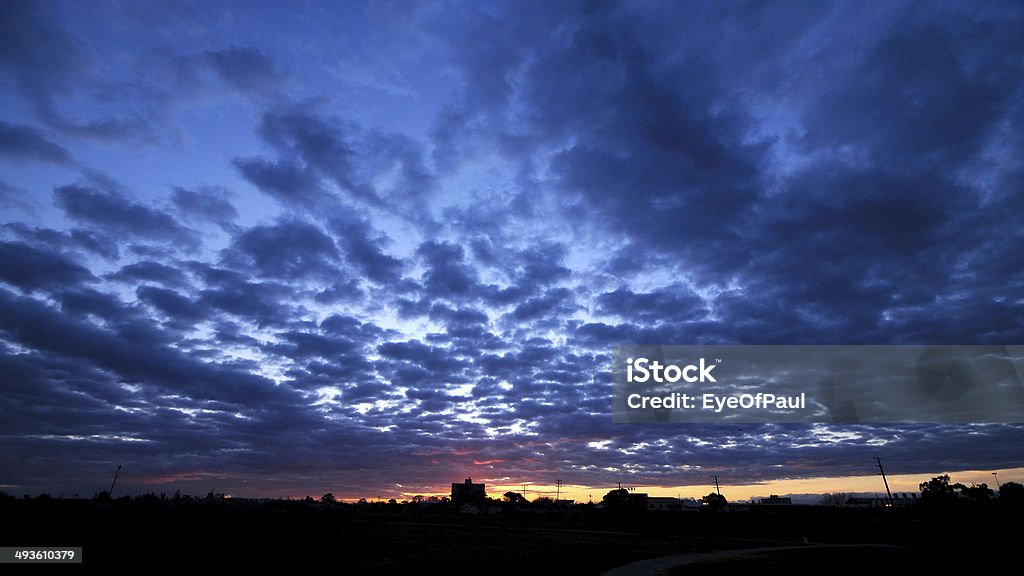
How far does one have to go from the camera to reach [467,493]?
192625 millimetres

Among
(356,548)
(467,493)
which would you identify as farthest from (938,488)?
(467,493)

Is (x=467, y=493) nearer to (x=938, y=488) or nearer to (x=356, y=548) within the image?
(x=938, y=488)

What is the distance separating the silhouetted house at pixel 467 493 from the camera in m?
190

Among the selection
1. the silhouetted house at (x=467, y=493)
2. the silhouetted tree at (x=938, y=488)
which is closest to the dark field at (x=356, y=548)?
the silhouetted tree at (x=938, y=488)

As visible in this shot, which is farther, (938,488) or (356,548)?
(938,488)

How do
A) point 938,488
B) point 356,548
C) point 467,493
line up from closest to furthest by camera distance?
1. point 356,548
2. point 938,488
3. point 467,493

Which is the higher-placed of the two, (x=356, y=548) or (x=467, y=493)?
(x=467, y=493)

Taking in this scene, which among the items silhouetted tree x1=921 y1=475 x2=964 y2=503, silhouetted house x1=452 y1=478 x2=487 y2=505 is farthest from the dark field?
silhouetted house x1=452 y1=478 x2=487 y2=505

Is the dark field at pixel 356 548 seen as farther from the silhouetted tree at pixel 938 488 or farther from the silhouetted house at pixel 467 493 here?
the silhouetted house at pixel 467 493

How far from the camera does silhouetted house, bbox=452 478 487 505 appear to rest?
190488 mm

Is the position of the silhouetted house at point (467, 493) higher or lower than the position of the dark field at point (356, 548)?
higher

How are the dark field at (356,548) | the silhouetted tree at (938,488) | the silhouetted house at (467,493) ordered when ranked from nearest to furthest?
the dark field at (356,548) → the silhouetted tree at (938,488) → the silhouetted house at (467,493)

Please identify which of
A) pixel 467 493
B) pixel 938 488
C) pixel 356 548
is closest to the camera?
pixel 356 548

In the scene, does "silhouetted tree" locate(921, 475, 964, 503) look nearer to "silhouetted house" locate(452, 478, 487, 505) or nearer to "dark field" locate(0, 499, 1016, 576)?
"dark field" locate(0, 499, 1016, 576)
